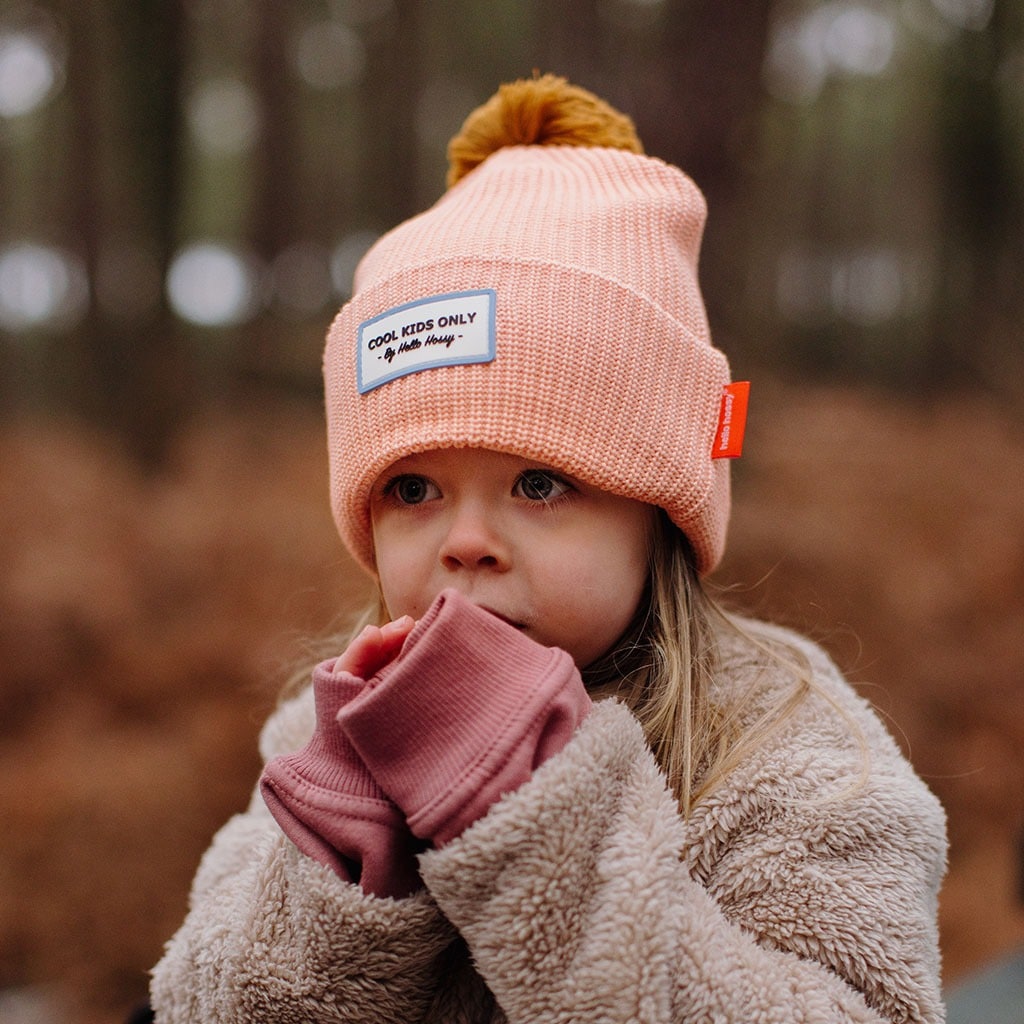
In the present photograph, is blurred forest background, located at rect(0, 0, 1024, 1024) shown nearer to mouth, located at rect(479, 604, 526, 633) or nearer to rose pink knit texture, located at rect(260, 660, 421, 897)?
mouth, located at rect(479, 604, 526, 633)

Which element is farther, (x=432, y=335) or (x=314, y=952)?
(x=432, y=335)

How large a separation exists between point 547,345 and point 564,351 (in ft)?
0.07

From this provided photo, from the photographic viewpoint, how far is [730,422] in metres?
1.09

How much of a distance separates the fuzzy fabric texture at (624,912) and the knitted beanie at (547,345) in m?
0.29

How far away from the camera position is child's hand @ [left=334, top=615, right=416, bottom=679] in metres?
0.91

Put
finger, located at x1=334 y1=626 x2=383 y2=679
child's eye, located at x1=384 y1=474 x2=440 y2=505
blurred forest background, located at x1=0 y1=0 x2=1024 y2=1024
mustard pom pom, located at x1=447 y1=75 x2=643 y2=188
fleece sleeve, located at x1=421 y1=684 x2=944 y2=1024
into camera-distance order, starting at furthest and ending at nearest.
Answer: blurred forest background, located at x1=0 y1=0 x2=1024 y2=1024 < mustard pom pom, located at x1=447 y1=75 x2=643 y2=188 < child's eye, located at x1=384 y1=474 x2=440 y2=505 < finger, located at x1=334 y1=626 x2=383 y2=679 < fleece sleeve, located at x1=421 y1=684 x2=944 y2=1024

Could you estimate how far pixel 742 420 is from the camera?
1.10 metres

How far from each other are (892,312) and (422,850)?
12.6 feet

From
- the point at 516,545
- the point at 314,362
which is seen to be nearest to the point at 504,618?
the point at 516,545

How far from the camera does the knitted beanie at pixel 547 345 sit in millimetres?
964

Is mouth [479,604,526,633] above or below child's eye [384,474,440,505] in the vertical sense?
below

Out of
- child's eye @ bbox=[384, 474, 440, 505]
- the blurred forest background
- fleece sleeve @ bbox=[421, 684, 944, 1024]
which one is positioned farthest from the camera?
the blurred forest background

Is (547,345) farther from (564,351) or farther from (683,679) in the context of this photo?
(683,679)

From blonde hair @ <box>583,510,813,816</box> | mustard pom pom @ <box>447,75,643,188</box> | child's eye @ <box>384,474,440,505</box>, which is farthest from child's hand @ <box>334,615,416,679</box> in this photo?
mustard pom pom @ <box>447,75,643,188</box>
